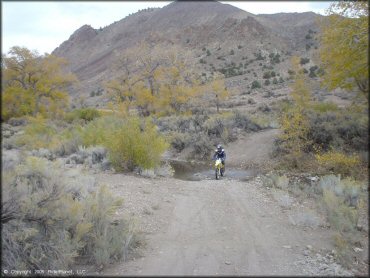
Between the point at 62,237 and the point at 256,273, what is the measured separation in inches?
135

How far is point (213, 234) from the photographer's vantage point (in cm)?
862

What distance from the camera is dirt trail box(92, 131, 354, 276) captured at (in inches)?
266

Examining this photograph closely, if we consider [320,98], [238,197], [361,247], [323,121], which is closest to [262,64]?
[320,98]

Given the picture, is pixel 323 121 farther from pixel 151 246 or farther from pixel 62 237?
pixel 62 237

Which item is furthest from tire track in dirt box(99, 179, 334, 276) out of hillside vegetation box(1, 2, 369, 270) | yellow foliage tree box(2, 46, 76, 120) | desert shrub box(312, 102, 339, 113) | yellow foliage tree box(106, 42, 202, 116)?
yellow foliage tree box(106, 42, 202, 116)

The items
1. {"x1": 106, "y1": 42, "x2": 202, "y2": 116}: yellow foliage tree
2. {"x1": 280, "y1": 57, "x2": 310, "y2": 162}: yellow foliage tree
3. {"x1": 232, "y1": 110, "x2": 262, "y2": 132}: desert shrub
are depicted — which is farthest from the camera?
{"x1": 106, "y1": 42, "x2": 202, "y2": 116}: yellow foliage tree

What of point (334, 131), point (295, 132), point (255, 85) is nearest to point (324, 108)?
point (334, 131)

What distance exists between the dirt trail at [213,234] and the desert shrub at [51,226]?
1.99 feet

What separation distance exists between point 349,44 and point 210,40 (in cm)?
7892

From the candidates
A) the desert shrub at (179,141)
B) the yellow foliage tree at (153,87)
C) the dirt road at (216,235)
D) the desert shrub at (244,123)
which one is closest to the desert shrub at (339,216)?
the dirt road at (216,235)

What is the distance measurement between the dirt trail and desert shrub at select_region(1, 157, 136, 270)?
1.99 ft

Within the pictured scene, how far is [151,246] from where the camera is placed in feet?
26.0

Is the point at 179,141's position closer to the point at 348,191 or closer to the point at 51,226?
the point at 348,191

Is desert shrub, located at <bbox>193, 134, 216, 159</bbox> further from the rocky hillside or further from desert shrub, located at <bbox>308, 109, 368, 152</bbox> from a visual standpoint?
the rocky hillside
